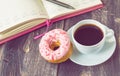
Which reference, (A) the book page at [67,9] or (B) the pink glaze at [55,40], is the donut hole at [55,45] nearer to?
(B) the pink glaze at [55,40]

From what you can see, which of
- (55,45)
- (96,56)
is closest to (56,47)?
(55,45)

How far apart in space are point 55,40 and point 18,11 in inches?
7.3

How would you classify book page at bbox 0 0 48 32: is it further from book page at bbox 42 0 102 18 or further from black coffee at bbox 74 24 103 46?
black coffee at bbox 74 24 103 46

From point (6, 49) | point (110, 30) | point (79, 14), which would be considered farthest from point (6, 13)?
point (110, 30)

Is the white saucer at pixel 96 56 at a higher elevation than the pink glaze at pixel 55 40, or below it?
below

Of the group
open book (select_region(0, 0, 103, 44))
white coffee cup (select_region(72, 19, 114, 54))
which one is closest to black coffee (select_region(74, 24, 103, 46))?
white coffee cup (select_region(72, 19, 114, 54))

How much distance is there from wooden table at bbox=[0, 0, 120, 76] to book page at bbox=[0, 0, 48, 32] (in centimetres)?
5

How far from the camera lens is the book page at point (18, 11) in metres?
0.90

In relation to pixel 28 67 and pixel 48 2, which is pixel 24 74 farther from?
pixel 48 2

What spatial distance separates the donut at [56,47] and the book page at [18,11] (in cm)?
12

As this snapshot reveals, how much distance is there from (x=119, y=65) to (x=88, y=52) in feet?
0.29

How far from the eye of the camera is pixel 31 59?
2.83 ft

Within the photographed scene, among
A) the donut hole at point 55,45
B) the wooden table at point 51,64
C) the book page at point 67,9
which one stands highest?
the book page at point 67,9

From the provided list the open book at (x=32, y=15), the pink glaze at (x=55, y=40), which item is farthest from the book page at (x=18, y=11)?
the pink glaze at (x=55, y=40)
